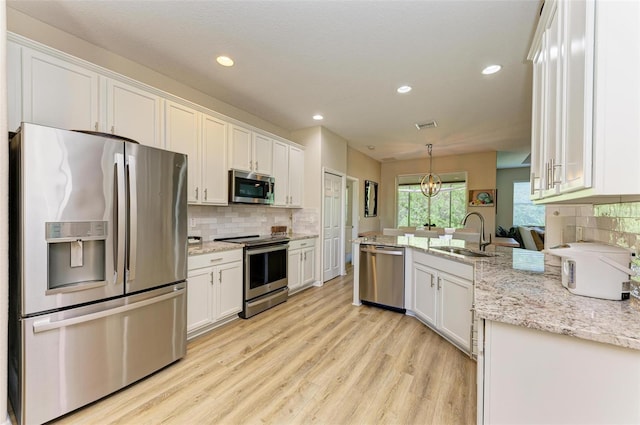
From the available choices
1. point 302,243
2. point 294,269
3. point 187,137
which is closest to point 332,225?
point 302,243

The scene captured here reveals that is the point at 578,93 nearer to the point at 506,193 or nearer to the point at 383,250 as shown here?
the point at 383,250

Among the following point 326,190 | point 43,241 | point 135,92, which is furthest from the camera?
point 326,190

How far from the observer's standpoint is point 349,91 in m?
3.25

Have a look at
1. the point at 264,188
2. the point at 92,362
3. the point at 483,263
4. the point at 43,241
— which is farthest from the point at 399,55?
the point at 92,362

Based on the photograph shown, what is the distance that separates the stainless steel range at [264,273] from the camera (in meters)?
3.09

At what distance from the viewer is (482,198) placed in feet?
21.5

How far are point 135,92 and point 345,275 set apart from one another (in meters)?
4.40

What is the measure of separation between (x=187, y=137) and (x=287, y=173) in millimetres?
1727

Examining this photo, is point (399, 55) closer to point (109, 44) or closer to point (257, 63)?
point (257, 63)

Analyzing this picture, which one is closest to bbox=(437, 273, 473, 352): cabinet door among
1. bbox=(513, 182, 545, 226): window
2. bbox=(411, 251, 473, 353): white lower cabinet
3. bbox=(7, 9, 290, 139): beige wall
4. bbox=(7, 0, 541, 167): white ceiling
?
bbox=(411, 251, 473, 353): white lower cabinet

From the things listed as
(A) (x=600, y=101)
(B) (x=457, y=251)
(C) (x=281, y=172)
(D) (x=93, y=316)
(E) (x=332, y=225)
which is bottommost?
(D) (x=93, y=316)

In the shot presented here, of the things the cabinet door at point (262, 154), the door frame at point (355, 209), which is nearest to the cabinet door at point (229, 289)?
the cabinet door at point (262, 154)

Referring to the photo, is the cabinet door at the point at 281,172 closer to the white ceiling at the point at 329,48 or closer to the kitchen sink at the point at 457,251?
the white ceiling at the point at 329,48

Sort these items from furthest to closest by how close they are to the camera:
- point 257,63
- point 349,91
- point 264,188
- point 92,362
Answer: point 264,188 < point 349,91 < point 257,63 < point 92,362
